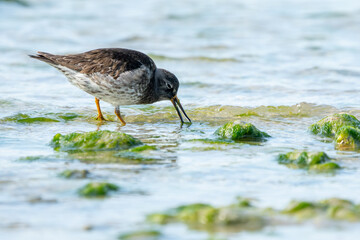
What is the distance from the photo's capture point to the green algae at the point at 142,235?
11.4ft

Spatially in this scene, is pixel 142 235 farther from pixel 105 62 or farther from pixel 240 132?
pixel 105 62

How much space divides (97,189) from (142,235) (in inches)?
32.8

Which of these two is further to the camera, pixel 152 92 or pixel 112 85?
pixel 152 92

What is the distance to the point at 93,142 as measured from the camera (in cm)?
571

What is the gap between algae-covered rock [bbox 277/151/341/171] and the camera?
4.99 m

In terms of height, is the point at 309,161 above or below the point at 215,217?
above

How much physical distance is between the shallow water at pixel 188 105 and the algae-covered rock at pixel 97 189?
10 cm

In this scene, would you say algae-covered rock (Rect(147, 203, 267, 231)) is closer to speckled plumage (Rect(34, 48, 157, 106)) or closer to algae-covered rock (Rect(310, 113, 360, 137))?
algae-covered rock (Rect(310, 113, 360, 137))

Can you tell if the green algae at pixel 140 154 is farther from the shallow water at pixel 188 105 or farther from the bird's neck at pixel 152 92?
the bird's neck at pixel 152 92

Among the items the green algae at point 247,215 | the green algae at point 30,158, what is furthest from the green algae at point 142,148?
the green algae at point 247,215

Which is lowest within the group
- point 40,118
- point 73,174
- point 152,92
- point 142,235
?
point 142,235

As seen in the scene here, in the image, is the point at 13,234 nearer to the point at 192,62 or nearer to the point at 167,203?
the point at 167,203

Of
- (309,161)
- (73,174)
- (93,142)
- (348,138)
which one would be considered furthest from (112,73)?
(309,161)

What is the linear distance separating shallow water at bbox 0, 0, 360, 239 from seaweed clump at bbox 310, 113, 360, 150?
0.62 ft
